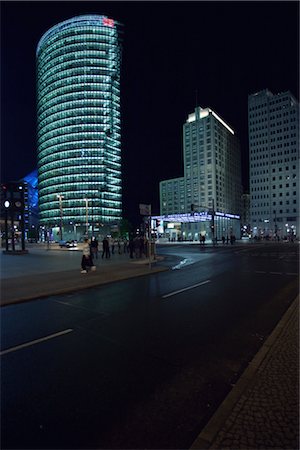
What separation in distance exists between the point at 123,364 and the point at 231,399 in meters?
1.75

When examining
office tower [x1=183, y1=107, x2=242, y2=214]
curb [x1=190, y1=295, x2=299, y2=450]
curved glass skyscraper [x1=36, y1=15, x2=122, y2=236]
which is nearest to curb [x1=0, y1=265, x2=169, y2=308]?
curb [x1=190, y1=295, x2=299, y2=450]

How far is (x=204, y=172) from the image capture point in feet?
463

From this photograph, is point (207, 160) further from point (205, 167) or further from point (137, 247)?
point (137, 247)

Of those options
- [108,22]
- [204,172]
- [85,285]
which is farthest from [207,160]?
[85,285]

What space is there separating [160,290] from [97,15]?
153 metres

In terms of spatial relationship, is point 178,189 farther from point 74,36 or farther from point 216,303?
point 216,303

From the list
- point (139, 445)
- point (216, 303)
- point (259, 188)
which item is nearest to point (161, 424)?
point (139, 445)

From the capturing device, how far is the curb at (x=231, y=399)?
2.72m

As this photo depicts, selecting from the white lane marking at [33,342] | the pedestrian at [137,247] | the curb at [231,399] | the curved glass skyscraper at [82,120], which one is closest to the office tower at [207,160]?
the curved glass skyscraper at [82,120]

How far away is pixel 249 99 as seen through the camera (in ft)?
A: 474

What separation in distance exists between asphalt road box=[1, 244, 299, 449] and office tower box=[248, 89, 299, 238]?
124m

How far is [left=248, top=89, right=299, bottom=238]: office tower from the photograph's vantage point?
415 feet

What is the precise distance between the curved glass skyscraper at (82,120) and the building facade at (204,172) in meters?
37.2

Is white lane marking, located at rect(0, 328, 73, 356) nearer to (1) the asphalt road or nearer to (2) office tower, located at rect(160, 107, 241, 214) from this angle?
(1) the asphalt road
